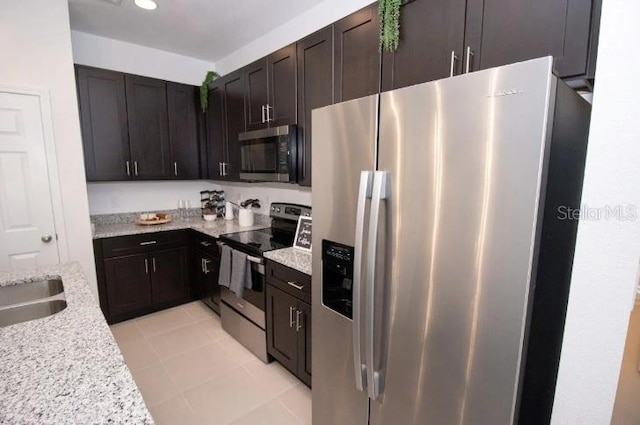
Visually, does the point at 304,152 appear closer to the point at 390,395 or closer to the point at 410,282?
the point at 410,282

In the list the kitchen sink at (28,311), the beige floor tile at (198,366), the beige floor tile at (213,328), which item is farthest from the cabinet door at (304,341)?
the kitchen sink at (28,311)

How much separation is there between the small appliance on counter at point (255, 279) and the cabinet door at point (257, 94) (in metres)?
0.79

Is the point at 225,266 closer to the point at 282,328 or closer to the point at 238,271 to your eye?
the point at 238,271

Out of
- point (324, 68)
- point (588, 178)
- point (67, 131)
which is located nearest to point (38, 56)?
point (67, 131)

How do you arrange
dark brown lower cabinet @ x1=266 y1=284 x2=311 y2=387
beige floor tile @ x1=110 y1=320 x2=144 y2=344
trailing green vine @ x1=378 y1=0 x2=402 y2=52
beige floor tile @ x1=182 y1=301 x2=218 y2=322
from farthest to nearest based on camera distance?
beige floor tile @ x1=182 y1=301 x2=218 y2=322, beige floor tile @ x1=110 y1=320 x2=144 y2=344, dark brown lower cabinet @ x1=266 y1=284 x2=311 y2=387, trailing green vine @ x1=378 y1=0 x2=402 y2=52

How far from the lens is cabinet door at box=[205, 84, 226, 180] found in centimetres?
317

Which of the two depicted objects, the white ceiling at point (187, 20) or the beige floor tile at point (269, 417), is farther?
the white ceiling at point (187, 20)

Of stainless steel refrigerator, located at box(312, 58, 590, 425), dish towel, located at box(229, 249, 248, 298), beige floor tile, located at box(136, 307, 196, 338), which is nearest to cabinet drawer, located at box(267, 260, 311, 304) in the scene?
dish towel, located at box(229, 249, 248, 298)

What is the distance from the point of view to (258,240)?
8.39 ft

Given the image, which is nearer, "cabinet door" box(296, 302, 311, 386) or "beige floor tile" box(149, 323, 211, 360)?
"cabinet door" box(296, 302, 311, 386)

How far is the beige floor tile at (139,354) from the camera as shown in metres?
2.40

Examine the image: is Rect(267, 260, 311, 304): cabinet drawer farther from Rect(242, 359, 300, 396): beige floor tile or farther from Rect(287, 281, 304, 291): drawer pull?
Rect(242, 359, 300, 396): beige floor tile

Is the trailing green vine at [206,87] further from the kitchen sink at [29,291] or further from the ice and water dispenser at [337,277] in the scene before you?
the ice and water dispenser at [337,277]

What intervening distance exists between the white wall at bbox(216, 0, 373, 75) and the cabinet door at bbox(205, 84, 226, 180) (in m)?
0.53
